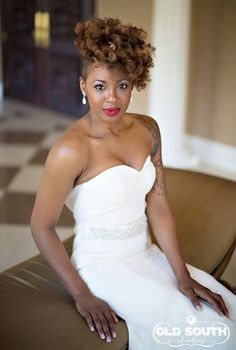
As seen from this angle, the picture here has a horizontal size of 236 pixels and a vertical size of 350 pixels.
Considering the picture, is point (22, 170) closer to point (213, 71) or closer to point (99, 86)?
point (213, 71)

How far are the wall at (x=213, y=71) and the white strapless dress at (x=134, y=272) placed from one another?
2643 mm

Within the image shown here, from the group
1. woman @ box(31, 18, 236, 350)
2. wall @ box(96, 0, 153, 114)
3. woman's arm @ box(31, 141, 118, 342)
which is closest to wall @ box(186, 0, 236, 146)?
wall @ box(96, 0, 153, 114)

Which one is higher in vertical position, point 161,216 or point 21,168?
point 161,216

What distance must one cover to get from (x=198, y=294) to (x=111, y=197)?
35 centimetres

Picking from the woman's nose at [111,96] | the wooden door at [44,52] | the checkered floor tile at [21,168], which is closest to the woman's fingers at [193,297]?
the woman's nose at [111,96]

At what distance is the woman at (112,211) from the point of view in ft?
4.40

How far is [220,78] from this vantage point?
158 inches

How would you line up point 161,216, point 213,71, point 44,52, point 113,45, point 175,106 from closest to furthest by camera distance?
point 113,45
point 161,216
point 175,106
point 213,71
point 44,52

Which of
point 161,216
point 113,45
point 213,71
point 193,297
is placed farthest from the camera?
point 213,71

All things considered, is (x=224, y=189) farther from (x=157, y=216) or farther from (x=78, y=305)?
(x=78, y=305)

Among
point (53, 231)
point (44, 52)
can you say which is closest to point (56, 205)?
point (53, 231)

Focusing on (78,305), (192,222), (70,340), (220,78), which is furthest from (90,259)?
(220,78)

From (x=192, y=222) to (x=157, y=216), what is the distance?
1.22ft

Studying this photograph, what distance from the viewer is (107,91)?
1355mm
